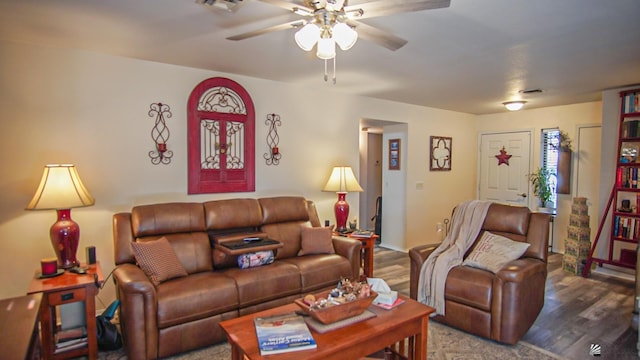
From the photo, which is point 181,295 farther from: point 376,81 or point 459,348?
point 376,81

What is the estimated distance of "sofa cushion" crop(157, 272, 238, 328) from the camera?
2459 millimetres

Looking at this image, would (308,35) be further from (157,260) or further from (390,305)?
(157,260)

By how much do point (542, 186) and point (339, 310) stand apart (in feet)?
16.4

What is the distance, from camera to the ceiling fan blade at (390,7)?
158cm

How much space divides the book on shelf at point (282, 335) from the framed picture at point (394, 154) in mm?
4119

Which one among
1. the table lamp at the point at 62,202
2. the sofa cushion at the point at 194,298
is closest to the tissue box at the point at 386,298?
the sofa cushion at the point at 194,298

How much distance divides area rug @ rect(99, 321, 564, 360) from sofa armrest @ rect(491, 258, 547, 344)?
8cm

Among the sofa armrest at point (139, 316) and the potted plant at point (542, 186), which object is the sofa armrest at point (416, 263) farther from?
the potted plant at point (542, 186)

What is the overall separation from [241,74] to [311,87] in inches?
37.2

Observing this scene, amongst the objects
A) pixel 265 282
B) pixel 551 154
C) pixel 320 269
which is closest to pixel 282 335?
pixel 265 282

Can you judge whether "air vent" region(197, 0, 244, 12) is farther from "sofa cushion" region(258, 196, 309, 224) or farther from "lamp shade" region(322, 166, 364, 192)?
"lamp shade" region(322, 166, 364, 192)

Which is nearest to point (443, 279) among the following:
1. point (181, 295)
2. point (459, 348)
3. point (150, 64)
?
point (459, 348)

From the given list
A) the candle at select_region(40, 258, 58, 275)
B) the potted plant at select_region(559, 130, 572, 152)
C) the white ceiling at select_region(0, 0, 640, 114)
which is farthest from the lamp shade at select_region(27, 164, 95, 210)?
the potted plant at select_region(559, 130, 572, 152)

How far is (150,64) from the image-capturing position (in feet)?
10.8
